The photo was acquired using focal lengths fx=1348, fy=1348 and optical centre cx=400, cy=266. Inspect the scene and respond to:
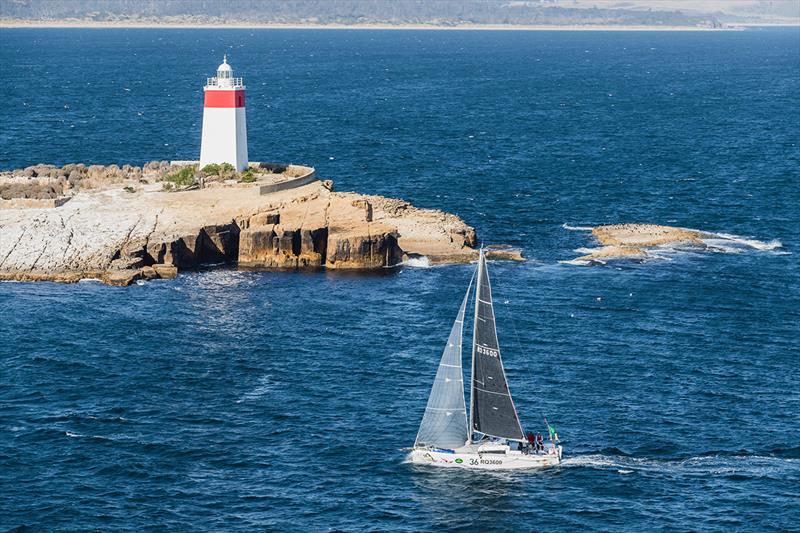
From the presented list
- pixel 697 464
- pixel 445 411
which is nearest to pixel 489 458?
pixel 445 411

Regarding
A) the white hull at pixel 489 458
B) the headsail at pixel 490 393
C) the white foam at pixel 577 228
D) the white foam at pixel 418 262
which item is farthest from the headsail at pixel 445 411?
the white foam at pixel 577 228

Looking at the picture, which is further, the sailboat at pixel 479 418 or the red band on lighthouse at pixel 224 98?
the red band on lighthouse at pixel 224 98

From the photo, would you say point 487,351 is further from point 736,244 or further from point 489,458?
point 736,244

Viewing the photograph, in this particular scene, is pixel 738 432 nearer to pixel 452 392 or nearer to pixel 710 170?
pixel 452 392

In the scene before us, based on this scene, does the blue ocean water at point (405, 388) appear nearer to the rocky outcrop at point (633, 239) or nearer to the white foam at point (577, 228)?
the white foam at point (577, 228)

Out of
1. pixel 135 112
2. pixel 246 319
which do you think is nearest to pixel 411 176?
pixel 246 319

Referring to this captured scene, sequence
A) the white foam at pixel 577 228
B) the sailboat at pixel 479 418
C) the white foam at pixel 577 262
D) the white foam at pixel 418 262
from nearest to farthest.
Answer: the sailboat at pixel 479 418 < the white foam at pixel 418 262 < the white foam at pixel 577 262 < the white foam at pixel 577 228
